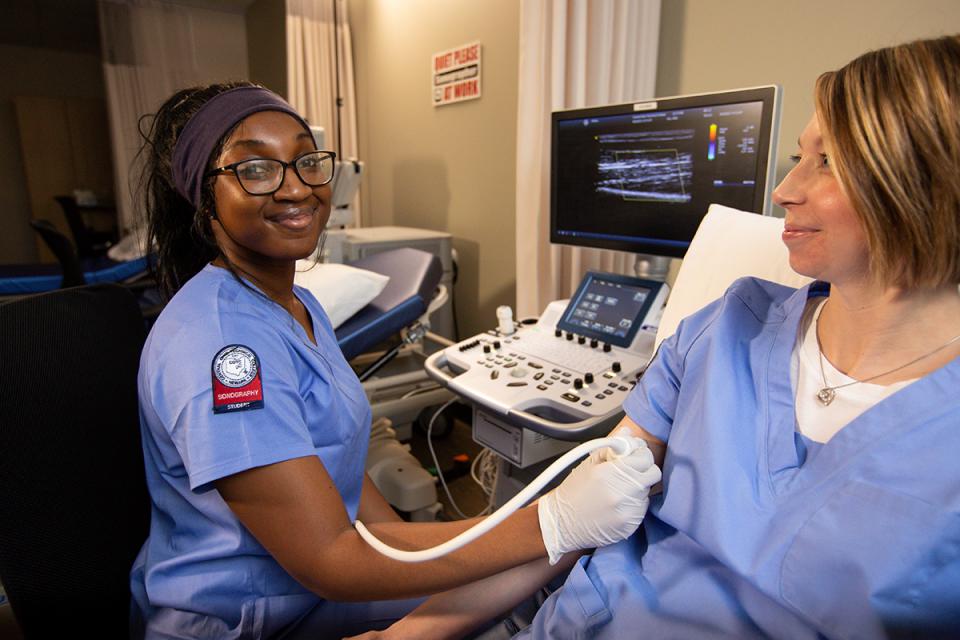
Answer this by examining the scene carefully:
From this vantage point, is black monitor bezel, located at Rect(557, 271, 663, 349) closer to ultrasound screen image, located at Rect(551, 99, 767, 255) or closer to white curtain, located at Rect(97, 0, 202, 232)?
ultrasound screen image, located at Rect(551, 99, 767, 255)

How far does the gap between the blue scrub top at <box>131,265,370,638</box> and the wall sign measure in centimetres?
208

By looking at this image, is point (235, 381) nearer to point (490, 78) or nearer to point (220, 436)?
point (220, 436)

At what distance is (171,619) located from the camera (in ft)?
2.72

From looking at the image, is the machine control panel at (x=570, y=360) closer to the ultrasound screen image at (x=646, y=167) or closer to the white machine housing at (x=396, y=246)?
the ultrasound screen image at (x=646, y=167)

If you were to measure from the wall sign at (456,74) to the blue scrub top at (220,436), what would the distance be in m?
2.08

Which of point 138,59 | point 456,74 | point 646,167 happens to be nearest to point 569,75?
point 646,167

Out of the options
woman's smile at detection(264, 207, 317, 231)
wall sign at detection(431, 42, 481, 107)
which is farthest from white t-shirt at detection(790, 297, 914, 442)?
wall sign at detection(431, 42, 481, 107)

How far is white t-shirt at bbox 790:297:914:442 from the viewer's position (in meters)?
0.70

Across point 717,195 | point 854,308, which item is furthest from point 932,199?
point 717,195

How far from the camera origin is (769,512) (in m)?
0.68

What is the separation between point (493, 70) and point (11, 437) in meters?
2.34

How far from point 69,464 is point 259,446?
24 centimetres

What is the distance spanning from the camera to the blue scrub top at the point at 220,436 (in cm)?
73

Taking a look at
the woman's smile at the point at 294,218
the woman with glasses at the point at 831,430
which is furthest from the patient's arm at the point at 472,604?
the woman's smile at the point at 294,218
